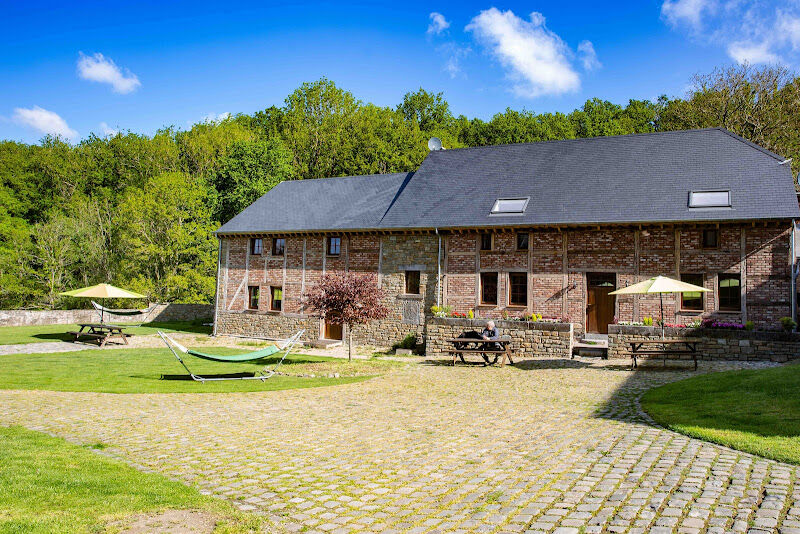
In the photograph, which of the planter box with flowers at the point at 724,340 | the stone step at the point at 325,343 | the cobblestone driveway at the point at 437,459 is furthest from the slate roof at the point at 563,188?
the cobblestone driveway at the point at 437,459

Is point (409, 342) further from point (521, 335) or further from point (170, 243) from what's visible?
point (170, 243)

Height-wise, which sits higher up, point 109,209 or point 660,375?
point 109,209

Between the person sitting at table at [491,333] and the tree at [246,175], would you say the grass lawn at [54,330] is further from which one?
the person sitting at table at [491,333]

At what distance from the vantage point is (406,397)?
10.8 m

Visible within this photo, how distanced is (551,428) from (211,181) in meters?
36.7

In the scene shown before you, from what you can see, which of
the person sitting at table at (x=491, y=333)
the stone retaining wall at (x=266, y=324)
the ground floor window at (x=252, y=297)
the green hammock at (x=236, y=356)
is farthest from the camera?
the ground floor window at (x=252, y=297)

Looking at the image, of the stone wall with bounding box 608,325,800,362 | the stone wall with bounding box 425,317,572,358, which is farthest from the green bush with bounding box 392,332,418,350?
the stone wall with bounding box 608,325,800,362

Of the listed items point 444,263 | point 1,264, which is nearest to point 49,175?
point 1,264

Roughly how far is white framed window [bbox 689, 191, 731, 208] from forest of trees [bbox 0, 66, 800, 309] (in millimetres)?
17979

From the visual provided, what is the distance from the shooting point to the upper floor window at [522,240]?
69.8 ft

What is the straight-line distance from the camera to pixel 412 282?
76.6ft

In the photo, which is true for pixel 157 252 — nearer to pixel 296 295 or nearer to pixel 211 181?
pixel 211 181

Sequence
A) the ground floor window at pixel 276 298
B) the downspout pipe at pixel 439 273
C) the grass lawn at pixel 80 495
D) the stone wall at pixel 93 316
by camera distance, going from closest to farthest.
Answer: the grass lawn at pixel 80 495, the downspout pipe at pixel 439 273, the ground floor window at pixel 276 298, the stone wall at pixel 93 316

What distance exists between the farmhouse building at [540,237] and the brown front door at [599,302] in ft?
0.13
